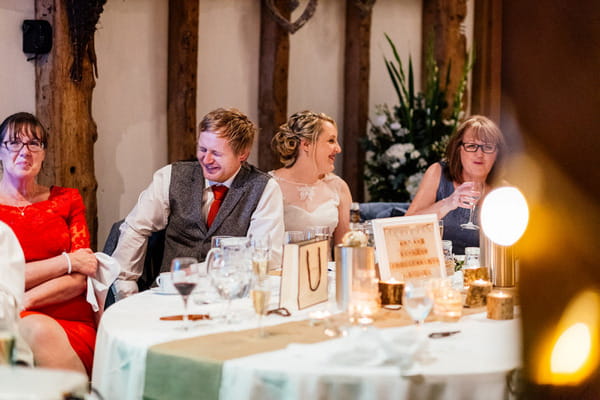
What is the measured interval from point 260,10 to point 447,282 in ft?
11.7

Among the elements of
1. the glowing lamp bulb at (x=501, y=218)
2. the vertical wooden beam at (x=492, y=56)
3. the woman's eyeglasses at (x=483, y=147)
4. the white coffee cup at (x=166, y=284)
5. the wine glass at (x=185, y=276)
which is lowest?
the white coffee cup at (x=166, y=284)

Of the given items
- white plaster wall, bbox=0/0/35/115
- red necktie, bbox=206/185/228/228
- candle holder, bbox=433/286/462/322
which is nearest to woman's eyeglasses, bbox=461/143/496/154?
red necktie, bbox=206/185/228/228

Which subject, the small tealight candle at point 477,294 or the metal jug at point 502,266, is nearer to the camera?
the small tealight candle at point 477,294

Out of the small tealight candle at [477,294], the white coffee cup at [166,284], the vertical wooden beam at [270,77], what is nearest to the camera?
the small tealight candle at [477,294]

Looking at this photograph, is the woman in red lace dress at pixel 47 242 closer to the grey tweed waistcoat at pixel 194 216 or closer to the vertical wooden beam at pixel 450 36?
the grey tweed waistcoat at pixel 194 216

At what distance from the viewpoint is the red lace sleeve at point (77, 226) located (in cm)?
276

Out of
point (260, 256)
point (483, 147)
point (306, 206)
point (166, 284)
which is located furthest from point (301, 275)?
point (483, 147)

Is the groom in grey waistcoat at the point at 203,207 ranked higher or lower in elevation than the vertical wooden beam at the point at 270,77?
lower

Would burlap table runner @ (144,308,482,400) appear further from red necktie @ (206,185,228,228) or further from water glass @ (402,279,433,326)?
red necktie @ (206,185,228,228)

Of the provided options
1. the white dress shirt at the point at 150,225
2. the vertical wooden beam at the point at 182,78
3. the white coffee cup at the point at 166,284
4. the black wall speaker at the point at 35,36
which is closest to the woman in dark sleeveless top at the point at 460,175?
the white dress shirt at the point at 150,225

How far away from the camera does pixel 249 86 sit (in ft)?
16.2

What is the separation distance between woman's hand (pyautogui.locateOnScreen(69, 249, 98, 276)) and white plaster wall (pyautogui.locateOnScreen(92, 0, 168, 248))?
150 centimetres

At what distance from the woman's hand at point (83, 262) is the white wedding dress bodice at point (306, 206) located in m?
1.08

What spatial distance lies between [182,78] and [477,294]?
290 cm
